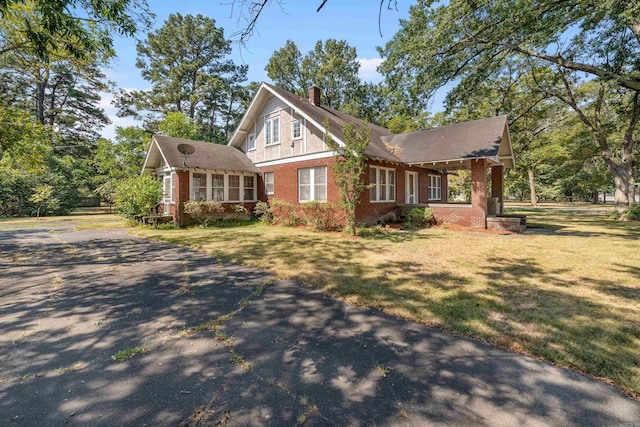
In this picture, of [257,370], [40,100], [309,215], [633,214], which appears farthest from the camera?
[40,100]

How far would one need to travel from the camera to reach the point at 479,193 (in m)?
12.6

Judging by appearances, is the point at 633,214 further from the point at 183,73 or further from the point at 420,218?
the point at 183,73

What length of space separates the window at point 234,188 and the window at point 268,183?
166cm

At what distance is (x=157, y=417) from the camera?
7.31 feet

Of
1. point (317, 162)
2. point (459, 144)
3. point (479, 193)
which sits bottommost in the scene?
point (479, 193)

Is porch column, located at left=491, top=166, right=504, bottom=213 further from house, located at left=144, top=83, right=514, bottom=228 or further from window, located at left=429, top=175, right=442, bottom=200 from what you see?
window, located at left=429, top=175, right=442, bottom=200

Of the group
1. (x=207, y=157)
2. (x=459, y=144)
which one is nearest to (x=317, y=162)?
(x=207, y=157)

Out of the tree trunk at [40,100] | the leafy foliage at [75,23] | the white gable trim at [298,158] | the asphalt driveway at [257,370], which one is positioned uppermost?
the tree trunk at [40,100]

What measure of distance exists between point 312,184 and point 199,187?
6540mm

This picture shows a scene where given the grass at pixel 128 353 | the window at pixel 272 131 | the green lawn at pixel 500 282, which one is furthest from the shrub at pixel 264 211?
the grass at pixel 128 353

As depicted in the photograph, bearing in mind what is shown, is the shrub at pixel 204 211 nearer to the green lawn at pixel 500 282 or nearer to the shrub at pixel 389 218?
the green lawn at pixel 500 282

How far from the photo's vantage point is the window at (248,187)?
17.3 meters

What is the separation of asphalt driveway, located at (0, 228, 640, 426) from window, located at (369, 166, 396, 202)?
9.79 metres

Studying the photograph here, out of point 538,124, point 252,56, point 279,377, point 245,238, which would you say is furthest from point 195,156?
point 538,124
